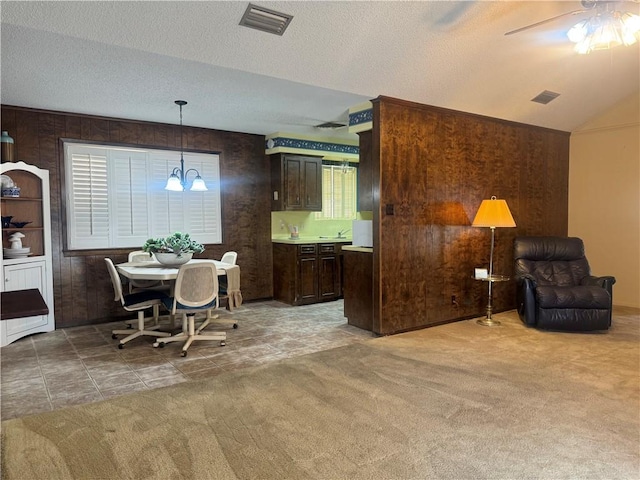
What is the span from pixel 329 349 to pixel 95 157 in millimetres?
3523

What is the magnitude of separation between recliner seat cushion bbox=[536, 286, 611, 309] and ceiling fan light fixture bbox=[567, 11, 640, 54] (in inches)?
96.5

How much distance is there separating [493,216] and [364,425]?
2.96 meters

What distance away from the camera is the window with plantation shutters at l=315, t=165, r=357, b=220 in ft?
23.3

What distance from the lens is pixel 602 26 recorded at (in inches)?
116

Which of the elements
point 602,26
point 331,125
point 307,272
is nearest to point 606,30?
point 602,26

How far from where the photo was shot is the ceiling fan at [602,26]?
2863 millimetres

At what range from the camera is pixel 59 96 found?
4.27 meters

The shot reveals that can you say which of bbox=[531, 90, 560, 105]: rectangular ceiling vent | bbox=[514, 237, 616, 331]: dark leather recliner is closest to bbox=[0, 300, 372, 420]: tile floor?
bbox=[514, 237, 616, 331]: dark leather recliner

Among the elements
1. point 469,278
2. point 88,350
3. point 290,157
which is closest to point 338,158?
point 290,157

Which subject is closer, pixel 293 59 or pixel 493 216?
pixel 293 59

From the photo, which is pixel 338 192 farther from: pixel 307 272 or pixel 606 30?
pixel 606 30

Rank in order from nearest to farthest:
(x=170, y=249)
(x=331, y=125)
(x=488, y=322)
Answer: (x=170, y=249)
(x=488, y=322)
(x=331, y=125)

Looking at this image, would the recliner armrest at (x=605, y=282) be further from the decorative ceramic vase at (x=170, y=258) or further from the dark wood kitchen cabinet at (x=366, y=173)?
the decorative ceramic vase at (x=170, y=258)

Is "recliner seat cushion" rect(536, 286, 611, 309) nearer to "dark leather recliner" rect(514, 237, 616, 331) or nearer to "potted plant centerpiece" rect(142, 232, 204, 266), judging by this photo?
"dark leather recliner" rect(514, 237, 616, 331)
